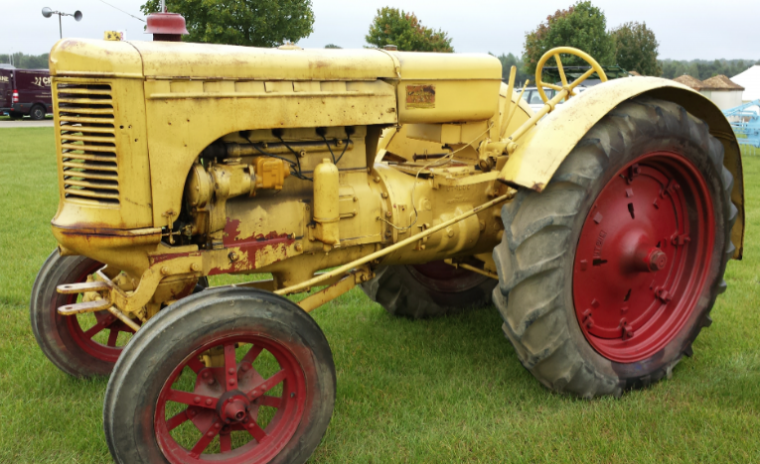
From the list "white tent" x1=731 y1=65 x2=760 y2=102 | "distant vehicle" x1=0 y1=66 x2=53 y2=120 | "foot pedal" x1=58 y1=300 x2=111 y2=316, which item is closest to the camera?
"foot pedal" x1=58 y1=300 x2=111 y2=316

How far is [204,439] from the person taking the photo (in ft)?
8.61

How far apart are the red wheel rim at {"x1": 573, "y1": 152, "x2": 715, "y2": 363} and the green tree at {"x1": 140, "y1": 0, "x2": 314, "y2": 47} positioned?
57.9 feet

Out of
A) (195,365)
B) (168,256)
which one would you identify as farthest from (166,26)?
(195,365)

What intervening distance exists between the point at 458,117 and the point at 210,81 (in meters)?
1.33

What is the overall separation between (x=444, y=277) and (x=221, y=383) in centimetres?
216

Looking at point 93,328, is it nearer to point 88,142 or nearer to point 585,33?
point 88,142

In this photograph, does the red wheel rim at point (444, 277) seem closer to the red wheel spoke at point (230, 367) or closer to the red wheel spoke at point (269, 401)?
the red wheel spoke at point (269, 401)

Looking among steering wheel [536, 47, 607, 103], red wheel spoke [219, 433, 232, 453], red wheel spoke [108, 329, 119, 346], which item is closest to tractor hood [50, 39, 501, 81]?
steering wheel [536, 47, 607, 103]

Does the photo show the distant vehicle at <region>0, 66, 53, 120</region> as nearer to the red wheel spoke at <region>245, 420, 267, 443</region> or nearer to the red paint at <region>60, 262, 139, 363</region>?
the red paint at <region>60, 262, 139, 363</region>

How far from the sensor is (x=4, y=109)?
89.2ft


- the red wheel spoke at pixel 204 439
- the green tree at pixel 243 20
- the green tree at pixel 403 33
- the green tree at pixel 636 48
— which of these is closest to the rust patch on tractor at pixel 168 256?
the red wheel spoke at pixel 204 439

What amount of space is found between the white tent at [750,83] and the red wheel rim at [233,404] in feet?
142

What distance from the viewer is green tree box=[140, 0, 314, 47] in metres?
19.9

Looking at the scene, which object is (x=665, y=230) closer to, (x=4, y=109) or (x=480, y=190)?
(x=480, y=190)
